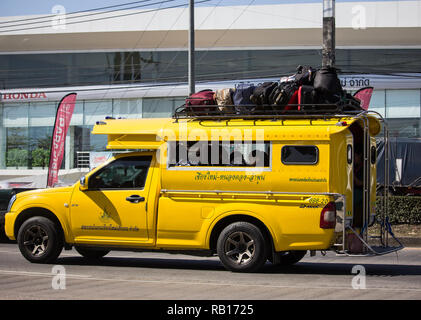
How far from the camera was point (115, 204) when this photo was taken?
11.1m

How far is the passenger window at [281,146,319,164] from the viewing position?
10109 mm

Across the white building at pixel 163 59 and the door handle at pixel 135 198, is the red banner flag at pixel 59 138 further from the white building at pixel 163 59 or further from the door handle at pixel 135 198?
the door handle at pixel 135 198

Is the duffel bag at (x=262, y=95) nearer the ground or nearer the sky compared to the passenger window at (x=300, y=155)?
nearer the sky

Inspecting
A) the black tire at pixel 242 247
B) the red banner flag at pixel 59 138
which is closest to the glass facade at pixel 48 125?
the red banner flag at pixel 59 138

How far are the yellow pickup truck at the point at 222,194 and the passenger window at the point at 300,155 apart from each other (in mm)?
15

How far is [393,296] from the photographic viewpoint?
326 inches

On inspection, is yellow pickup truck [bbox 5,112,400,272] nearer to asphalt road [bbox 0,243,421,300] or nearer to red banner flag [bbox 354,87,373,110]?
asphalt road [bbox 0,243,421,300]

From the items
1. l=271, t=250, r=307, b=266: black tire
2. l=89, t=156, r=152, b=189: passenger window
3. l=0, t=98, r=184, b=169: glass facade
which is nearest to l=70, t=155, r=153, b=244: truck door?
l=89, t=156, r=152, b=189: passenger window

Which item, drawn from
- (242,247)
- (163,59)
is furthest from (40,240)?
(163,59)

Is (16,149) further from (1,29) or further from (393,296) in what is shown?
(393,296)

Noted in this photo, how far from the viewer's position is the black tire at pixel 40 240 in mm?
11430

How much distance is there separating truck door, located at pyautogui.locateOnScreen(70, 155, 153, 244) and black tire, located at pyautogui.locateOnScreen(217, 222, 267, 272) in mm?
1342
